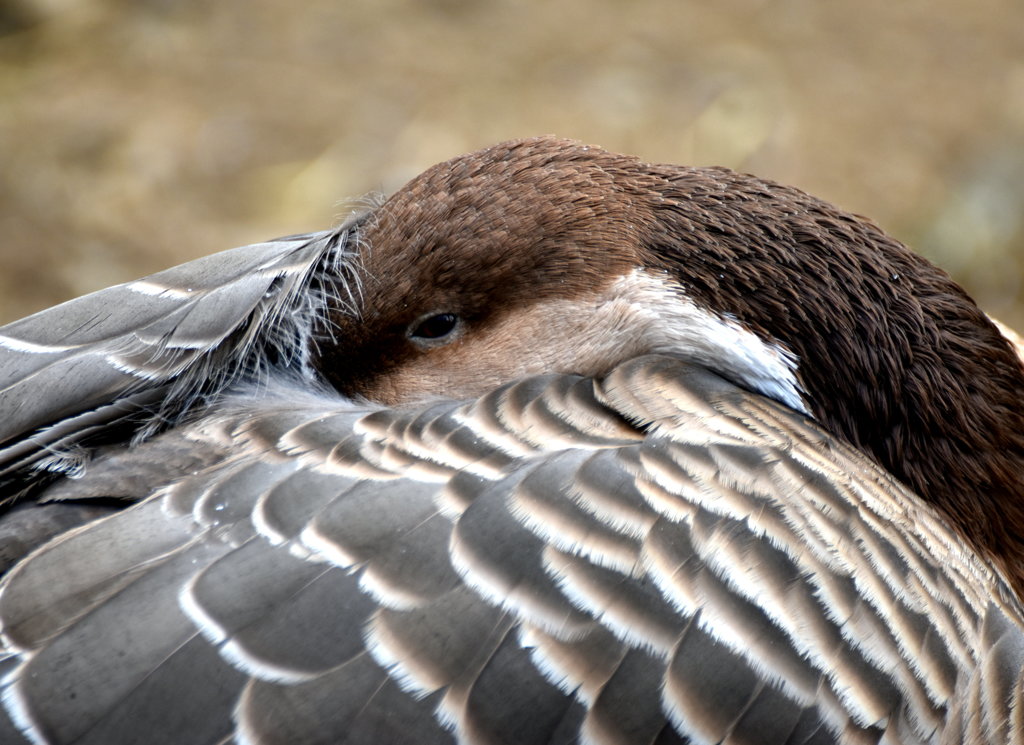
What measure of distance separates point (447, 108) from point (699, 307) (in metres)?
3.96

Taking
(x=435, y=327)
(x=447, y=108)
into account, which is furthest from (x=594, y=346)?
(x=447, y=108)

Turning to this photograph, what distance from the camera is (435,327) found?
2.12 m

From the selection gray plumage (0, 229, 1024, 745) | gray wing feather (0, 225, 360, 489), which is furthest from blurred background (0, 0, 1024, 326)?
gray plumage (0, 229, 1024, 745)

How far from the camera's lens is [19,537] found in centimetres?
177

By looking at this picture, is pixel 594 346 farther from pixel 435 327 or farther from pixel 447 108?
pixel 447 108

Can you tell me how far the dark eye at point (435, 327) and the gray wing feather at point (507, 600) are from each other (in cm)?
30

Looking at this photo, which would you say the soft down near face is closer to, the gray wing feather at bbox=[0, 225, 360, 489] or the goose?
the goose

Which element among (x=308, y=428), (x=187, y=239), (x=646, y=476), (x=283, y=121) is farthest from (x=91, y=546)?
(x=283, y=121)

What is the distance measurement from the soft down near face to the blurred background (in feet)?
9.85

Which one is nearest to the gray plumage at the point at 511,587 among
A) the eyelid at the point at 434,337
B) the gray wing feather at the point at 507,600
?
the gray wing feather at the point at 507,600

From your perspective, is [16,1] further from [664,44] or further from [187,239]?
[664,44]

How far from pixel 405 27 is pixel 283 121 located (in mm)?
1021

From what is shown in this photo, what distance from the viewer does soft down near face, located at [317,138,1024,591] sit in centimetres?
199

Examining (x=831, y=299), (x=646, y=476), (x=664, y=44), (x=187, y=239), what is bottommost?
(x=187, y=239)
